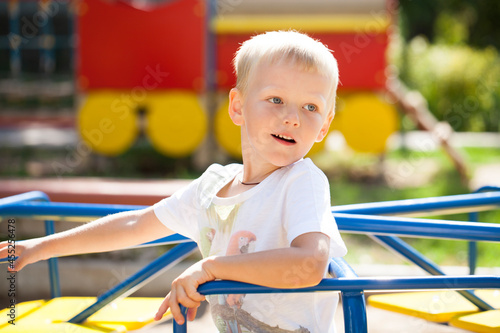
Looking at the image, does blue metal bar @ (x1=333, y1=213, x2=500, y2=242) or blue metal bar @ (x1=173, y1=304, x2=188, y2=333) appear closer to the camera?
blue metal bar @ (x1=173, y1=304, x2=188, y2=333)

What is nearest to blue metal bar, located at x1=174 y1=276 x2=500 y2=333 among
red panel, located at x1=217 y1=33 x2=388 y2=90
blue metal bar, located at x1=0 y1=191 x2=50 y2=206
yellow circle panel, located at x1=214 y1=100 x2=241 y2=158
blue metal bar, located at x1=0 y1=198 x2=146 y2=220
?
blue metal bar, located at x1=0 y1=198 x2=146 y2=220

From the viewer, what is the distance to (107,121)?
19.3ft

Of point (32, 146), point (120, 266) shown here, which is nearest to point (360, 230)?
point (120, 266)

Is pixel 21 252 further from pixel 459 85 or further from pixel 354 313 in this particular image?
pixel 459 85

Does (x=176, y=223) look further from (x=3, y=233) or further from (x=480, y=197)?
(x=3, y=233)

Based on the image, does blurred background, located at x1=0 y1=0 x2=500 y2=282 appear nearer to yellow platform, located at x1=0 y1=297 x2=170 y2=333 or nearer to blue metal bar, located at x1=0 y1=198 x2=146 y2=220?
yellow platform, located at x1=0 y1=297 x2=170 y2=333

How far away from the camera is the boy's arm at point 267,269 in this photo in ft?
3.82

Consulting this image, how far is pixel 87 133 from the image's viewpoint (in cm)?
595

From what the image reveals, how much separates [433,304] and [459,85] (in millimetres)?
9097

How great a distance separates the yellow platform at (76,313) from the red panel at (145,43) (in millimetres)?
4033

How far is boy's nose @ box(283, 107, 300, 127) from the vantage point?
129cm

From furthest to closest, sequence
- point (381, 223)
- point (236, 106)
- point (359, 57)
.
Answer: point (359, 57) < point (381, 223) < point (236, 106)

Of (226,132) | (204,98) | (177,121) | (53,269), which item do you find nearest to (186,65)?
(204,98)

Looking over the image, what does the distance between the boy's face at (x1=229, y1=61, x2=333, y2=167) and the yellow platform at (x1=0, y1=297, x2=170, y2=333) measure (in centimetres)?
75
